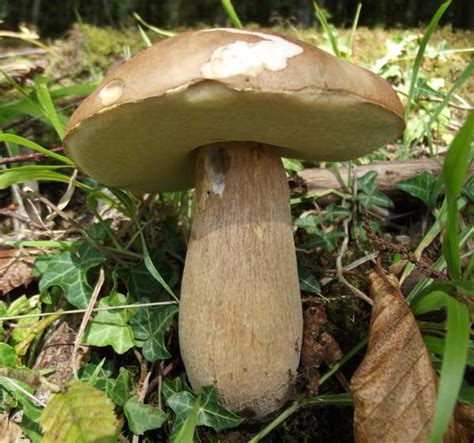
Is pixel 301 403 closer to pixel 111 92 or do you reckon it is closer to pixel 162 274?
pixel 162 274

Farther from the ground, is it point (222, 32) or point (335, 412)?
point (222, 32)

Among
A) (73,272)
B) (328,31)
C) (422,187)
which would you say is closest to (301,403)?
(73,272)

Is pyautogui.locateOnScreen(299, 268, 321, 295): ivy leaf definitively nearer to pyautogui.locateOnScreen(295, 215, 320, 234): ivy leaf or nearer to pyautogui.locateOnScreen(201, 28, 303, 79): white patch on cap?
pyautogui.locateOnScreen(295, 215, 320, 234): ivy leaf

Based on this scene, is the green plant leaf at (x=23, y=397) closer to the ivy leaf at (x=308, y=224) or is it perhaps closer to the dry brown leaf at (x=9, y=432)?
the dry brown leaf at (x=9, y=432)

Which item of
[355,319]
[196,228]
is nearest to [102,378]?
[196,228]

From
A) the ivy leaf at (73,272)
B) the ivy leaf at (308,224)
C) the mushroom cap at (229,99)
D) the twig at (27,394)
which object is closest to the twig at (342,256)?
the ivy leaf at (308,224)

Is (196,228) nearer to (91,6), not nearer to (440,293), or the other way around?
(440,293)

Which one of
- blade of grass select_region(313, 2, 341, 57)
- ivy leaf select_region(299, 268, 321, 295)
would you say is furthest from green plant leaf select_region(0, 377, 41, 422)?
blade of grass select_region(313, 2, 341, 57)
